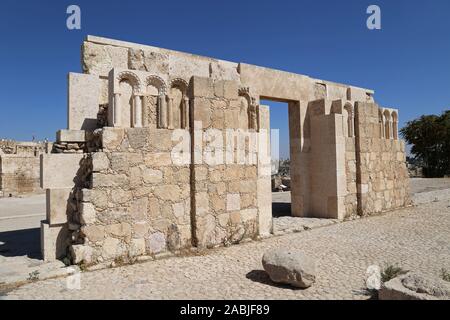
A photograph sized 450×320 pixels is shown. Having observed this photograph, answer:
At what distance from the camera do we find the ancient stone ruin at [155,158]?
15.4 ft

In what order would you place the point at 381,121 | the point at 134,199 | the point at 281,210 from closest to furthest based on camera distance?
the point at 134,199 < the point at 381,121 < the point at 281,210

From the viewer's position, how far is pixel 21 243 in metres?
5.95

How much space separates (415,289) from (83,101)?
5.12m

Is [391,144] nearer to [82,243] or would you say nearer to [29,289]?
[82,243]

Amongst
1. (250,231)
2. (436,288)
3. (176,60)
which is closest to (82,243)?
(250,231)

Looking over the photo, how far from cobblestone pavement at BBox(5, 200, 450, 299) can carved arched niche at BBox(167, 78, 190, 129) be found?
224 centimetres

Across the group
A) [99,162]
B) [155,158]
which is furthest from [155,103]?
[99,162]

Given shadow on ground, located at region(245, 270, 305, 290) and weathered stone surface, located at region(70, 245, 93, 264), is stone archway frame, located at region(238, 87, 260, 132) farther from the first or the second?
weathered stone surface, located at region(70, 245, 93, 264)

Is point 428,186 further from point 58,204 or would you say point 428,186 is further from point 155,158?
point 58,204

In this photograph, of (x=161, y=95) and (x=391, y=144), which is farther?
(x=391, y=144)

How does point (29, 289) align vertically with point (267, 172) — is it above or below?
below

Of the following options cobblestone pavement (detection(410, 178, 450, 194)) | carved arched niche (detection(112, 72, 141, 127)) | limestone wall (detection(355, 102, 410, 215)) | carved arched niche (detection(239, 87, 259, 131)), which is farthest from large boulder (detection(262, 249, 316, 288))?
cobblestone pavement (detection(410, 178, 450, 194))
